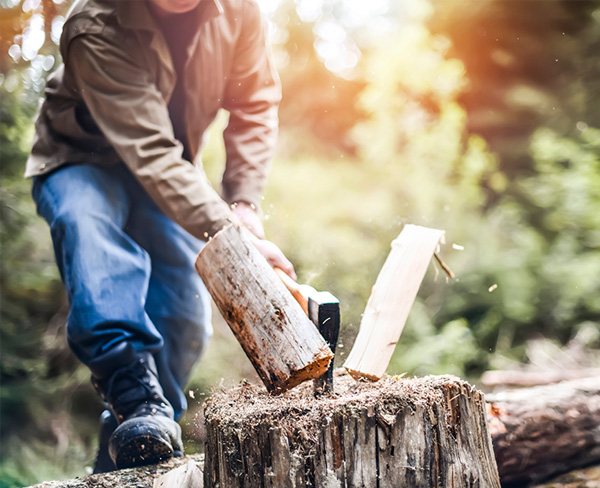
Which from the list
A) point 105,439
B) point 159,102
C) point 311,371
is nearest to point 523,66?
point 159,102

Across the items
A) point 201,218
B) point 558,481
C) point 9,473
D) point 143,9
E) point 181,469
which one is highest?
point 143,9

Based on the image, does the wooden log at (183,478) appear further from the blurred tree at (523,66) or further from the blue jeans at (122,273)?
the blurred tree at (523,66)

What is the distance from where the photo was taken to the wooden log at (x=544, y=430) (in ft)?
5.26

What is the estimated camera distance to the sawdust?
3.02ft

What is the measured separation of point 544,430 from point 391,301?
0.81 metres

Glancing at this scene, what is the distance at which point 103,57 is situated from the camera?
144 cm

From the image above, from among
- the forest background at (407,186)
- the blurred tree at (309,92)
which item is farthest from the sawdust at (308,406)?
the blurred tree at (309,92)

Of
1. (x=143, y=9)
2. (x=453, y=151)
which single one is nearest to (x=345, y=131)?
(x=453, y=151)

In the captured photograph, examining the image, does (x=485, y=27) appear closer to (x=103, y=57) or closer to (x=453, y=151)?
(x=453, y=151)

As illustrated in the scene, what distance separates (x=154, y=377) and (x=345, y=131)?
211cm

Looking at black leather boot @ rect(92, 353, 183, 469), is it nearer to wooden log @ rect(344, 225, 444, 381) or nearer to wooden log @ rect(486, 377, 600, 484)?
wooden log @ rect(344, 225, 444, 381)

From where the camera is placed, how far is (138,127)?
1.45 m

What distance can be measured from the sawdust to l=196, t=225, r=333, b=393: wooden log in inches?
2.2

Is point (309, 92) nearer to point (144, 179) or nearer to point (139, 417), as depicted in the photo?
point (144, 179)
